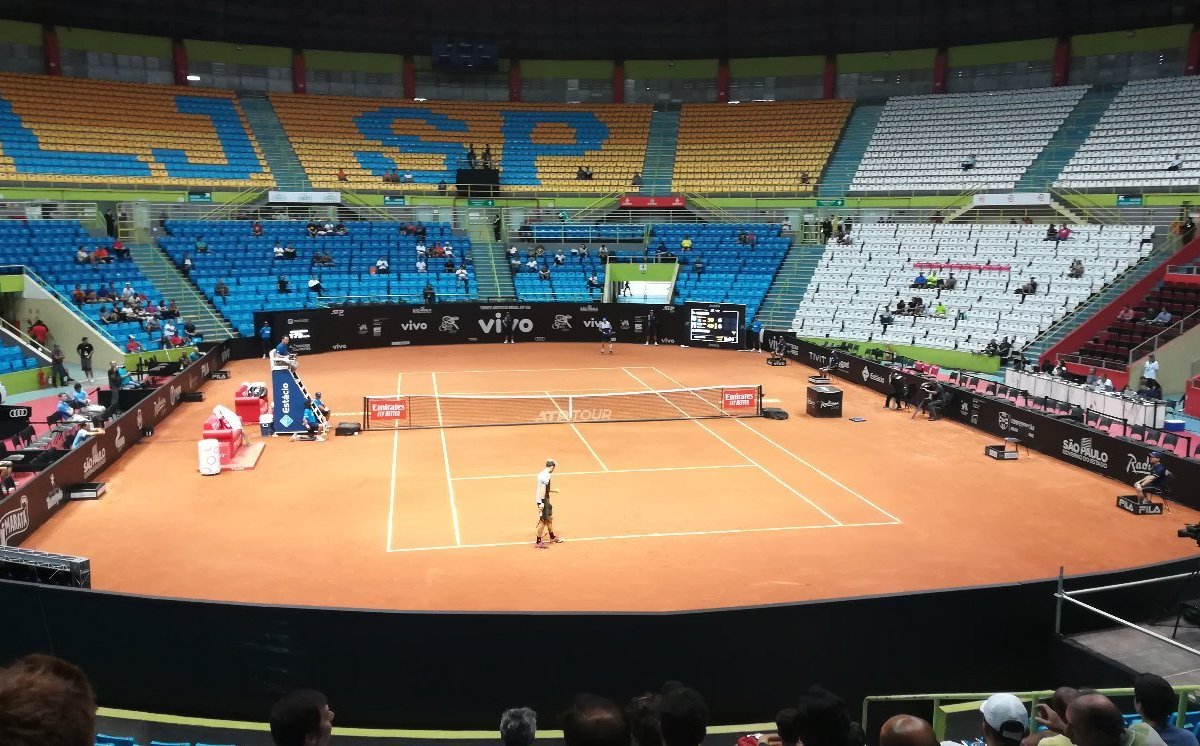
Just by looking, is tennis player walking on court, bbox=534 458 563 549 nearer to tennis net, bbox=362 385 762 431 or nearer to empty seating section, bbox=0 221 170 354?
tennis net, bbox=362 385 762 431

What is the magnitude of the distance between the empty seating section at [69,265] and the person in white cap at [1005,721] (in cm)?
3955

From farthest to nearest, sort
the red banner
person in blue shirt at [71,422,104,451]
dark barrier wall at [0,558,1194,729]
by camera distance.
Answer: the red banner
person in blue shirt at [71,422,104,451]
dark barrier wall at [0,558,1194,729]

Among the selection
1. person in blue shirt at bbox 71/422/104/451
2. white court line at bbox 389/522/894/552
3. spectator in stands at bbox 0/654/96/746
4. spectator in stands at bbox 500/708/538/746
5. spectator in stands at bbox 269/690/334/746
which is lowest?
white court line at bbox 389/522/894/552

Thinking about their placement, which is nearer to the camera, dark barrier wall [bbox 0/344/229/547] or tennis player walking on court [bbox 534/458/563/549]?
dark barrier wall [bbox 0/344/229/547]

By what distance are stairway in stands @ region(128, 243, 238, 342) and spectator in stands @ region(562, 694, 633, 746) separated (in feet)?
137

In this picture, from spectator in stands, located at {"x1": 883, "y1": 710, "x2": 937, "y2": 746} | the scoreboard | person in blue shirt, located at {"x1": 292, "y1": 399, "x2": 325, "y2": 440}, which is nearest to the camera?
spectator in stands, located at {"x1": 883, "y1": 710, "x2": 937, "y2": 746}

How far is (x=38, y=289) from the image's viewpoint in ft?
123

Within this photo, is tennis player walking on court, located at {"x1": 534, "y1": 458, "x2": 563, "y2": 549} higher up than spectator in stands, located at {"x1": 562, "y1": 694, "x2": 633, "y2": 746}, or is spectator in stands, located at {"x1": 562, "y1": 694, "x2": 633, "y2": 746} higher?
spectator in stands, located at {"x1": 562, "y1": 694, "x2": 633, "y2": 746}

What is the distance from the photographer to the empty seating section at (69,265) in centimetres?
3859

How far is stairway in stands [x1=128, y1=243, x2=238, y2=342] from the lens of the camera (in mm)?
42938

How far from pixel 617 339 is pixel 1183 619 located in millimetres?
37363

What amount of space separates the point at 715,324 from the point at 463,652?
37913 mm

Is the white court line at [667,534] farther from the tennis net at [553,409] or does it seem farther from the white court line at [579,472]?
the tennis net at [553,409]

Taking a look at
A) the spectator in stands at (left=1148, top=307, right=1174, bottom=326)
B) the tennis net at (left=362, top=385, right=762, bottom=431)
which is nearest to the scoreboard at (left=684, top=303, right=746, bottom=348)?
the tennis net at (left=362, top=385, right=762, bottom=431)
